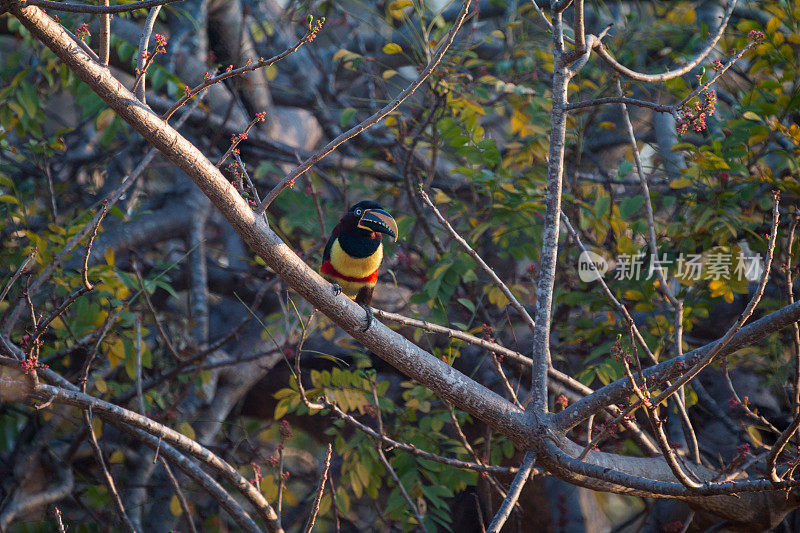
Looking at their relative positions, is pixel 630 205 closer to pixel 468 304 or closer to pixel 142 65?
pixel 468 304

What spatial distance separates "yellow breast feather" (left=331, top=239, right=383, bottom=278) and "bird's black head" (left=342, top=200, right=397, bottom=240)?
0.11 m

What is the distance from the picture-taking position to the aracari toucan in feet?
9.20

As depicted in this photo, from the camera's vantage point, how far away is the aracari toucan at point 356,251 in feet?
9.20

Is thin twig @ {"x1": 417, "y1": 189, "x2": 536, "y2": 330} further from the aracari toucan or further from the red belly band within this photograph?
the red belly band

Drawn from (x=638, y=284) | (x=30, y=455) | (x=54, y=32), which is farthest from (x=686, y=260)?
(x=30, y=455)

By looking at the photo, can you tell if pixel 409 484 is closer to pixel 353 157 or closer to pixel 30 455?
pixel 30 455

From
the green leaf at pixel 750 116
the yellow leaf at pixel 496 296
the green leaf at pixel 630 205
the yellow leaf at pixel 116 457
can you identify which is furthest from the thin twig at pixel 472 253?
the yellow leaf at pixel 116 457

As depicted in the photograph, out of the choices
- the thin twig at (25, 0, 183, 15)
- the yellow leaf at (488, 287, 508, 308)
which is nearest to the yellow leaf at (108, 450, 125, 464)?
the yellow leaf at (488, 287, 508, 308)

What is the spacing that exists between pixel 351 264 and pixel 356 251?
58 mm

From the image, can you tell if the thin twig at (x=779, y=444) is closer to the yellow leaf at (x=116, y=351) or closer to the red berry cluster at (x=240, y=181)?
the red berry cluster at (x=240, y=181)

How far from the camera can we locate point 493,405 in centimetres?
213

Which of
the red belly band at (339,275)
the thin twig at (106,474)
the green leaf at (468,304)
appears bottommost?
the thin twig at (106,474)

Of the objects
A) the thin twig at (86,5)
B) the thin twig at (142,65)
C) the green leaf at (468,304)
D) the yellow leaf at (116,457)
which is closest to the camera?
the thin twig at (86,5)

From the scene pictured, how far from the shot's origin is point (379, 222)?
8.92 feet
